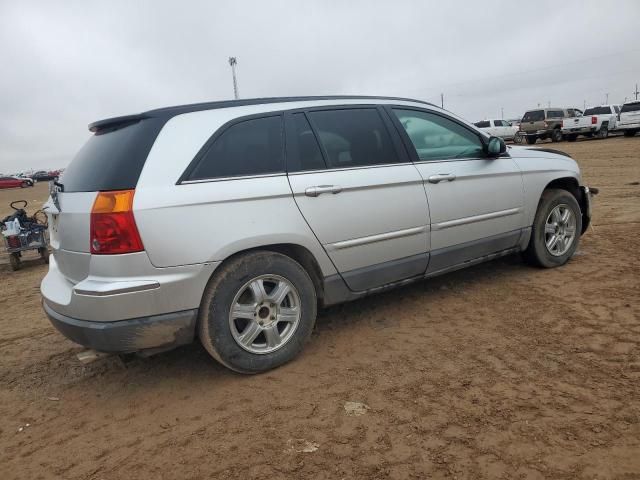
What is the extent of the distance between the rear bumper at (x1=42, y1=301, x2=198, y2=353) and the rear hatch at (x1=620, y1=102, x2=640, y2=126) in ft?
89.7

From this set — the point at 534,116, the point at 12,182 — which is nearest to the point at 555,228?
the point at 534,116

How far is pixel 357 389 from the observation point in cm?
287

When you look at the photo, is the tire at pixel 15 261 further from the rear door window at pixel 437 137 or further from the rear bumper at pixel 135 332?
the rear door window at pixel 437 137

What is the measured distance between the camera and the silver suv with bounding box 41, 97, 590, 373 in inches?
107

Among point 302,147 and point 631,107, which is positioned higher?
point 631,107

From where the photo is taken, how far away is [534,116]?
26234 millimetres

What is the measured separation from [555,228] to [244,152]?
3.32 metres

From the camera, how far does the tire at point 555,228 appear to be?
466cm

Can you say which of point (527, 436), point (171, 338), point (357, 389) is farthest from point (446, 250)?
point (171, 338)

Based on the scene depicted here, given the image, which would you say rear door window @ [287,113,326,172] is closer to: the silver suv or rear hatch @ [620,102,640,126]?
the silver suv

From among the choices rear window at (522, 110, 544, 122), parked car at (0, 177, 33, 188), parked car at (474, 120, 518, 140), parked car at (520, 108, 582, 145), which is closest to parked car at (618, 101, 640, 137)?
parked car at (520, 108, 582, 145)

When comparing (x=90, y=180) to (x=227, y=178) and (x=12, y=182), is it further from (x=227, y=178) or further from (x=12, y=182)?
(x=12, y=182)

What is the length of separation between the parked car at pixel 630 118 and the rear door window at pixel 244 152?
2646cm

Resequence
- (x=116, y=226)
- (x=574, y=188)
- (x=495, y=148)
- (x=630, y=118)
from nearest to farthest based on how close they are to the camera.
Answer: (x=116, y=226)
(x=495, y=148)
(x=574, y=188)
(x=630, y=118)
